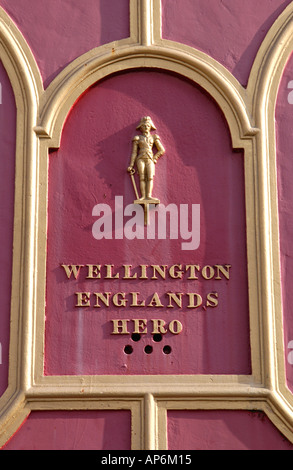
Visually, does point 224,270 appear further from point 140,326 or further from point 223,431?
point 223,431

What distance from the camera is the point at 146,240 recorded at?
7.02 metres

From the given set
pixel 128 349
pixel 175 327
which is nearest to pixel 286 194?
pixel 175 327

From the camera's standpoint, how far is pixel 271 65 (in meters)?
7.37

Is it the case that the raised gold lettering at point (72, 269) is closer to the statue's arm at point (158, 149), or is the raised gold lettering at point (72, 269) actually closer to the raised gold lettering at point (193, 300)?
the raised gold lettering at point (193, 300)

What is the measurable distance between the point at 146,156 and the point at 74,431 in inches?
95.4

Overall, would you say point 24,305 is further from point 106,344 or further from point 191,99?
point 191,99

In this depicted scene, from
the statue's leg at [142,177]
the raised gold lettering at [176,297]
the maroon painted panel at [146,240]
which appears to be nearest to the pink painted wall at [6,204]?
the maroon painted panel at [146,240]

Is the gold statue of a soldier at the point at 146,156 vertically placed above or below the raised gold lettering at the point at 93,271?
above

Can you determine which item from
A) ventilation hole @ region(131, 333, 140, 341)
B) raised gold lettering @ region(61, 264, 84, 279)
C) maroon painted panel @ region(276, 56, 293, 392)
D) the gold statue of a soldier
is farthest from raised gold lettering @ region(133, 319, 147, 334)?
maroon painted panel @ region(276, 56, 293, 392)

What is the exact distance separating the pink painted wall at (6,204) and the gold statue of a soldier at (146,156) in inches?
42.5

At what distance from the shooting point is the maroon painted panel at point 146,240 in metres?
6.71

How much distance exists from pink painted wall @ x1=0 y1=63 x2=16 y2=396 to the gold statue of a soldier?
108 centimetres

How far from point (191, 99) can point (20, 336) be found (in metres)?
2.63
